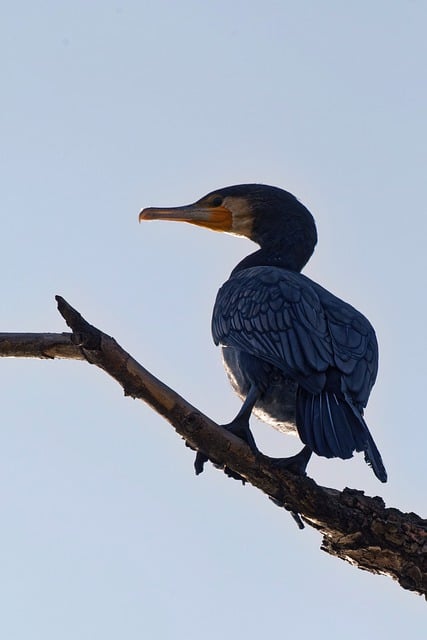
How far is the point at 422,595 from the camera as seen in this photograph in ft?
20.6

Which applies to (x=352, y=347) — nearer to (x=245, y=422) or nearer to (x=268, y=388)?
(x=268, y=388)

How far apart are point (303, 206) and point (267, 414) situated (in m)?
2.03

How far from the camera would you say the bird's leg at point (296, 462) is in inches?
253

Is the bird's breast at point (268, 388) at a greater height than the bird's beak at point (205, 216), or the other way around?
the bird's beak at point (205, 216)

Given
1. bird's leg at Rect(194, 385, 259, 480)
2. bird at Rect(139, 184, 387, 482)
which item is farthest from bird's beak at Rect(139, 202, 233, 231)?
bird's leg at Rect(194, 385, 259, 480)

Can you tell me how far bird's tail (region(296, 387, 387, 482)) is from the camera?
6.39m

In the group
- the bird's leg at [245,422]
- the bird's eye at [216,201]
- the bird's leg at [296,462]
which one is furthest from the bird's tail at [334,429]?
the bird's eye at [216,201]

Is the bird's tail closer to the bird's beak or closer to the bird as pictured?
the bird

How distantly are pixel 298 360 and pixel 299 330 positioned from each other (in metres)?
0.24

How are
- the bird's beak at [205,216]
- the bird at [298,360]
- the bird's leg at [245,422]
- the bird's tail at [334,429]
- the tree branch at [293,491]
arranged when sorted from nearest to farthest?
the tree branch at [293,491], the bird's tail at [334,429], the bird at [298,360], the bird's leg at [245,422], the bird's beak at [205,216]

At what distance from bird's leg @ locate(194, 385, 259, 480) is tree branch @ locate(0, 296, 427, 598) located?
11cm

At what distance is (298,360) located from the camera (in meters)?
6.77

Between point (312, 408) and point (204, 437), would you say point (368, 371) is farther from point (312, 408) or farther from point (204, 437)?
point (204, 437)

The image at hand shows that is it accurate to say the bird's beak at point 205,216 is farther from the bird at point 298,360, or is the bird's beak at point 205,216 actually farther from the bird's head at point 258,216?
the bird at point 298,360
